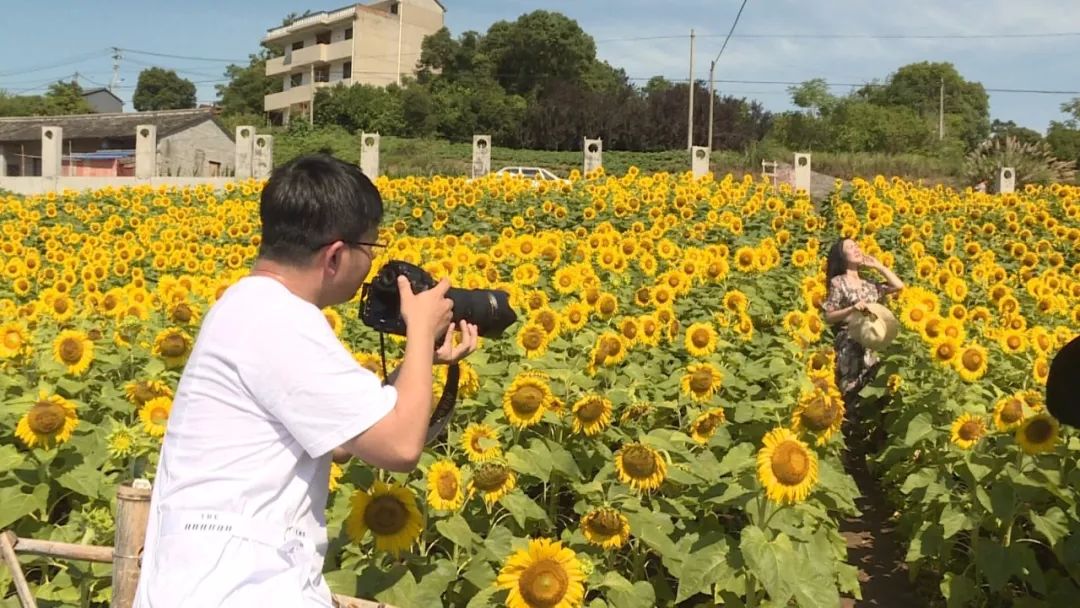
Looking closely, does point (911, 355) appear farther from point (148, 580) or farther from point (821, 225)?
point (821, 225)

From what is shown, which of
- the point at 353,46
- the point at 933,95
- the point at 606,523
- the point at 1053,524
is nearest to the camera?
the point at 606,523

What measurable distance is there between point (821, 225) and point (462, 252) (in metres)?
5.17

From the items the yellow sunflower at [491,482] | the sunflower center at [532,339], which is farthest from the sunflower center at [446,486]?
A: the sunflower center at [532,339]

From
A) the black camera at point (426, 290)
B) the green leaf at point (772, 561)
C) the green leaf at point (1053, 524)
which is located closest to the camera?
the black camera at point (426, 290)

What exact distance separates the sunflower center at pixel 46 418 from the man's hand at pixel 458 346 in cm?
149

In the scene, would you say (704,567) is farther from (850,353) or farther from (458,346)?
(850,353)

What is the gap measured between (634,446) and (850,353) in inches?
133

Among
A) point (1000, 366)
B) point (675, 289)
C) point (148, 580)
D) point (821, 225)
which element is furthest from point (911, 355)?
point (821, 225)

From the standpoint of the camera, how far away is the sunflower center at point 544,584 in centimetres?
202

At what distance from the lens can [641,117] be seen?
1545 inches

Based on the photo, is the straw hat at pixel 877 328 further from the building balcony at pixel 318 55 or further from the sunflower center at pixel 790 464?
the building balcony at pixel 318 55

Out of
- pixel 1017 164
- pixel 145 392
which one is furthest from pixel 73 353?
pixel 1017 164

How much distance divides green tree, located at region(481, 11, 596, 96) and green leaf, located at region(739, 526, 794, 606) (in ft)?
153

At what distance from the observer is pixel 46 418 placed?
2768mm
